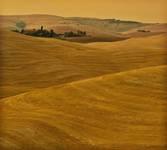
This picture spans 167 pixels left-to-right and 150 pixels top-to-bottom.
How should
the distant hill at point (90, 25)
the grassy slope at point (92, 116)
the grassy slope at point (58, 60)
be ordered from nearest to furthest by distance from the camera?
1. the grassy slope at point (92, 116)
2. the grassy slope at point (58, 60)
3. the distant hill at point (90, 25)

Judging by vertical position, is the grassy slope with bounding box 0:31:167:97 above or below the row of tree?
below

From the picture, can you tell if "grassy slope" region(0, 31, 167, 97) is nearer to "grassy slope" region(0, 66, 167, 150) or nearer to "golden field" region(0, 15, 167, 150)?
"golden field" region(0, 15, 167, 150)

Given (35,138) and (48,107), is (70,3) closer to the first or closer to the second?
(48,107)

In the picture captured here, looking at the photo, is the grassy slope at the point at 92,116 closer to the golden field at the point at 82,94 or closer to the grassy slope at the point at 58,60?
the golden field at the point at 82,94

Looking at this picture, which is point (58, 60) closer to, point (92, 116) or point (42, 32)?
point (42, 32)

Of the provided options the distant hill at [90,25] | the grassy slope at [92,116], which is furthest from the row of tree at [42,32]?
the grassy slope at [92,116]

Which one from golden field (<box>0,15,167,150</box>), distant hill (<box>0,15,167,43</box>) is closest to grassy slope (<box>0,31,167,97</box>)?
golden field (<box>0,15,167,150</box>)

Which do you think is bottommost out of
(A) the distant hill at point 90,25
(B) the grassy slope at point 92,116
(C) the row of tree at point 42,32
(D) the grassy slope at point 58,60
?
(B) the grassy slope at point 92,116

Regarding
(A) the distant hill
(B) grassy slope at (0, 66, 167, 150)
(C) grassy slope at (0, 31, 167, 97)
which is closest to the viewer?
(B) grassy slope at (0, 66, 167, 150)
